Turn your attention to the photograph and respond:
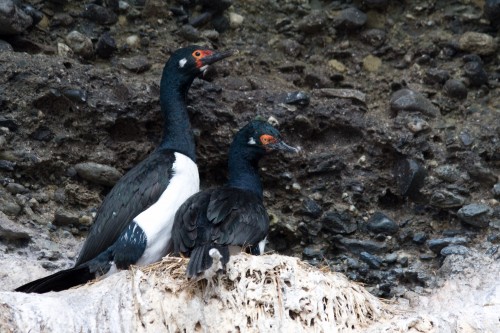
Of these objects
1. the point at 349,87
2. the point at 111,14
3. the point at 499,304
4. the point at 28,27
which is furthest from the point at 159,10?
the point at 499,304

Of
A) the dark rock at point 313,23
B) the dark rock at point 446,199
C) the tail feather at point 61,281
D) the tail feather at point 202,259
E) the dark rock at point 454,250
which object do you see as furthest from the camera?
the dark rock at point 313,23

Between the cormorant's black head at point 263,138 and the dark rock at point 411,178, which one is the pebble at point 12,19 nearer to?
the cormorant's black head at point 263,138

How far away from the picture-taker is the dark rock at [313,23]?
8.29 metres

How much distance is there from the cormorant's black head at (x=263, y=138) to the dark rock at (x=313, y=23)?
1.37 m

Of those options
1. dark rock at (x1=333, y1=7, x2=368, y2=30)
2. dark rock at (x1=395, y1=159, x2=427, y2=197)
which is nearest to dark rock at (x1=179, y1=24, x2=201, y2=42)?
dark rock at (x1=333, y1=7, x2=368, y2=30)

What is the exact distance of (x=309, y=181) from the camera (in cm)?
764

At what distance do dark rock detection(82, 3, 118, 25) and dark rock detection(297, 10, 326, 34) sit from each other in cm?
142

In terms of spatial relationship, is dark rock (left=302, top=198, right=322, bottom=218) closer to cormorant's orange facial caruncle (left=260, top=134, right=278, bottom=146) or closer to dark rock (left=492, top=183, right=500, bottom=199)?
cormorant's orange facial caruncle (left=260, top=134, right=278, bottom=146)

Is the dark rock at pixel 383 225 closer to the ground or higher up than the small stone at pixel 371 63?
closer to the ground

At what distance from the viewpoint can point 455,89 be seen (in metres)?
7.94

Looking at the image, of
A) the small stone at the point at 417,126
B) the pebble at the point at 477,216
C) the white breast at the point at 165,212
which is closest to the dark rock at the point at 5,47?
the white breast at the point at 165,212

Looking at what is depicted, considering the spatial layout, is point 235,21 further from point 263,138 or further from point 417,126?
point 417,126

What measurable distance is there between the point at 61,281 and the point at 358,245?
6.64ft

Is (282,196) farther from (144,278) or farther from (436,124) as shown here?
(144,278)
